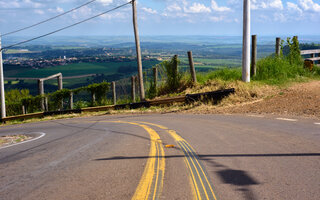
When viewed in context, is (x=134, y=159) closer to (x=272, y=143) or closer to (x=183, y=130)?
(x=272, y=143)

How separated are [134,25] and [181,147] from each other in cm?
1354

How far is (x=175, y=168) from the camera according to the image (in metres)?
4.55

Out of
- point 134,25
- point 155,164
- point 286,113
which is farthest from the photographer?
point 134,25

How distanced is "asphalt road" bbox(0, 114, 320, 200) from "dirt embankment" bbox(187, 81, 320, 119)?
3379mm

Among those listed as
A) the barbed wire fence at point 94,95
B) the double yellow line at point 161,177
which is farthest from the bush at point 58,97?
the double yellow line at point 161,177

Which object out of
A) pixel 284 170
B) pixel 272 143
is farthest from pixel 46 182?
pixel 272 143

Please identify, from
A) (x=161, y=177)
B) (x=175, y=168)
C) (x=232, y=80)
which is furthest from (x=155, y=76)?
(x=161, y=177)

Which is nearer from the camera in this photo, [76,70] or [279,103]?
[279,103]

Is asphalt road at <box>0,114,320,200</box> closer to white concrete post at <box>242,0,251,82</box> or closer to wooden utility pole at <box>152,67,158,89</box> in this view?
white concrete post at <box>242,0,251,82</box>

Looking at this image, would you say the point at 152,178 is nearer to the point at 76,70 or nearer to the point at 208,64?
the point at 208,64

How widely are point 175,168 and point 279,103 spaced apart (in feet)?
27.5

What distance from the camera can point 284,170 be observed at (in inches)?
166

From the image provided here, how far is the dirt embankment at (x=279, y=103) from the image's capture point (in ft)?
33.9

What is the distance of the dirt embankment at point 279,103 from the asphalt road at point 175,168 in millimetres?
3379
